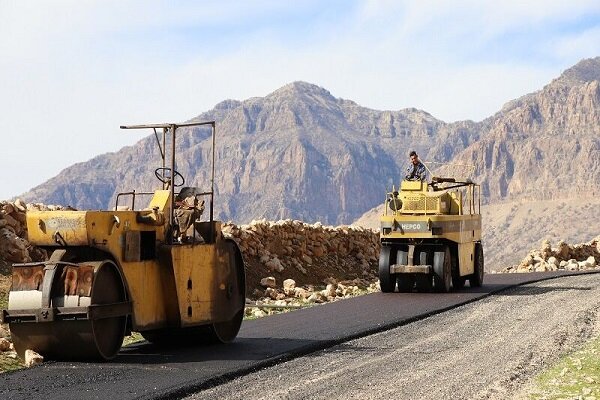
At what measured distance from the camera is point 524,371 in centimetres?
1084

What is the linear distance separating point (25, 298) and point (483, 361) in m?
5.38

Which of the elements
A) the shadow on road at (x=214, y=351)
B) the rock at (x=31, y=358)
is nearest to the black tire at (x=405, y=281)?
the shadow on road at (x=214, y=351)

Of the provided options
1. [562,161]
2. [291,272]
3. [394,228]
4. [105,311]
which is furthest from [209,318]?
[562,161]

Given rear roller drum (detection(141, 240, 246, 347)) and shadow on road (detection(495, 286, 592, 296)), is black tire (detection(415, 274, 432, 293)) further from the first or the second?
rear roller drum (detection(141, 240, 246, 347))

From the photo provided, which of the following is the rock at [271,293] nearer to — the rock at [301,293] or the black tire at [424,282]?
the rock at [301,293]

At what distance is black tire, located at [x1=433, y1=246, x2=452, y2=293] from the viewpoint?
72.3ft

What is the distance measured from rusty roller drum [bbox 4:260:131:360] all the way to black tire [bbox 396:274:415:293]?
40.6 feet

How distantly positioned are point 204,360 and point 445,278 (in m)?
11.6

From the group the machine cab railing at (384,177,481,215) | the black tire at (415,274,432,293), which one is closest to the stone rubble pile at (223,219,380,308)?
the black tire at (415,274,432,293)

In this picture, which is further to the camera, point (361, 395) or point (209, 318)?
point (209, 318)

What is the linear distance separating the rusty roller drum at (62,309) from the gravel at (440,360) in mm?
1869

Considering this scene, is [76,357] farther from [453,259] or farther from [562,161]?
[562,161]

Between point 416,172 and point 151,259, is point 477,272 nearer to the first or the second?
point 416,172

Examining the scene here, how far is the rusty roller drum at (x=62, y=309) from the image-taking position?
10.7 meters
